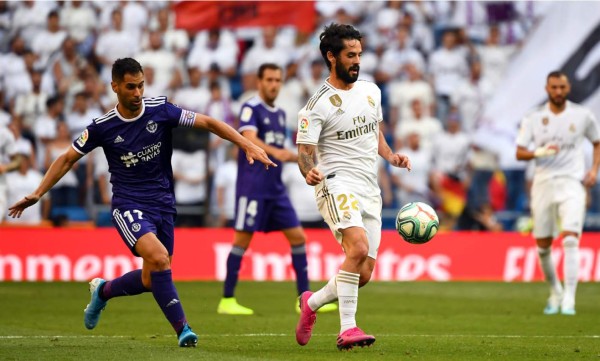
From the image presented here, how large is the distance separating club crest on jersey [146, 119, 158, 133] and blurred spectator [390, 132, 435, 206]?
12.1 metres

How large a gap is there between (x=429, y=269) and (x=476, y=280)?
0.82m

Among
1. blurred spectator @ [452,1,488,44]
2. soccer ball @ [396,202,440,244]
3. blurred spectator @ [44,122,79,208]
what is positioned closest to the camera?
soccer ball @ [396,202,440,244]

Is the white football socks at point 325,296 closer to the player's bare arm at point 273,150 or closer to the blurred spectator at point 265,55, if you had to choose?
the player's bare arm at point 273,150

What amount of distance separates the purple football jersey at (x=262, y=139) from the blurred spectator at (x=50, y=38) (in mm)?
9650

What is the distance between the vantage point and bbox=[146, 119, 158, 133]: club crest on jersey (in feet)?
30.9

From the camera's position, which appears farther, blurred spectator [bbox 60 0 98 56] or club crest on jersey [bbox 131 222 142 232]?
blurred spectator [bbox 60 0 98 56]

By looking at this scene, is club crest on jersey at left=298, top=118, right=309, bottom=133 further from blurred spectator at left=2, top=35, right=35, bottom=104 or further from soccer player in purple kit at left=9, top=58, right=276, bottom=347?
blurred spectator at left=2, top=35, right=35, bottom=104

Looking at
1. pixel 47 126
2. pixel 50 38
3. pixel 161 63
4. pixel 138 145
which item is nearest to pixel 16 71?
pixel 50 38

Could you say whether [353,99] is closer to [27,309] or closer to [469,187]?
[27,309]

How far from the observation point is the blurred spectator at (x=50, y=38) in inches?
877

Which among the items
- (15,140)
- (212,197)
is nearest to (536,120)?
(212,197)

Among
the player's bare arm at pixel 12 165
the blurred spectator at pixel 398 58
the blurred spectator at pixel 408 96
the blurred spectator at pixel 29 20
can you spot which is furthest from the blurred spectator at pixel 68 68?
the blurred spectator at pixel 408 96

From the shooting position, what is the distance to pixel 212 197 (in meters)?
20.7

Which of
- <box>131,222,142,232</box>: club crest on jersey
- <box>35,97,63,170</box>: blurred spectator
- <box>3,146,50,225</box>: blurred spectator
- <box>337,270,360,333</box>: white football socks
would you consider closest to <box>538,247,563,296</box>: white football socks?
<box>337,270,360,333</box>: white football socks
